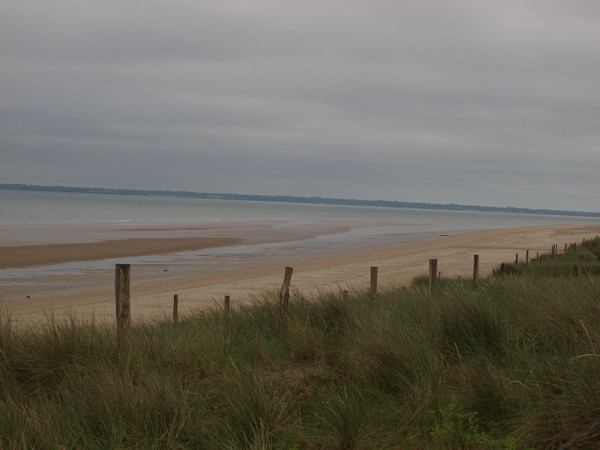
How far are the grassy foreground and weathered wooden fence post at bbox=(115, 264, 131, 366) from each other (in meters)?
0.13

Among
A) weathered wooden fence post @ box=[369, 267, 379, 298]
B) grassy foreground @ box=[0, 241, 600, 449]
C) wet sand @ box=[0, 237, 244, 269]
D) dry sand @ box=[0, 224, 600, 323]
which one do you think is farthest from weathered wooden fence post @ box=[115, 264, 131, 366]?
wet sand @ box=[0, 237, 244, 269]

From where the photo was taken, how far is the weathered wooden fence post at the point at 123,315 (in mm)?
6730

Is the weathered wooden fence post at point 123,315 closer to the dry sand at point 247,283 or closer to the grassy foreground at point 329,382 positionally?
the grassy foreground at point 329,382

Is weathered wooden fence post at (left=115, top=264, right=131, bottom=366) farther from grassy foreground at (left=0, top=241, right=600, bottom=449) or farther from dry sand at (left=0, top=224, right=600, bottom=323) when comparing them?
dry sand at (left=0, top=224, right=600, bottom=323)

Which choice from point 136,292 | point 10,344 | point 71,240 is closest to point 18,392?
point 10,344

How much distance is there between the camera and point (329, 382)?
6617mm

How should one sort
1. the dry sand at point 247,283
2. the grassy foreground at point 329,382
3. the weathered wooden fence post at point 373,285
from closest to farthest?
the grassy foreground at point 329,382 < the weathered wooden fence post at point 373,285 < the dry sand at point 247,283

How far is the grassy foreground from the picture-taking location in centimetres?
512

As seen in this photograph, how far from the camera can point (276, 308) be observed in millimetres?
9391

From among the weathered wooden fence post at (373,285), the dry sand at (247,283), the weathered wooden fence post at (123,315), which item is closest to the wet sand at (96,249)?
the dry sand at (247,283)

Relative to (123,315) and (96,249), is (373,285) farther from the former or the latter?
(96,249)

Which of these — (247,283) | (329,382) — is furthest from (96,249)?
(329,382)

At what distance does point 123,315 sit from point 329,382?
2.20m

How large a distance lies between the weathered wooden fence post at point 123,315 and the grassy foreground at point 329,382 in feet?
0.42
